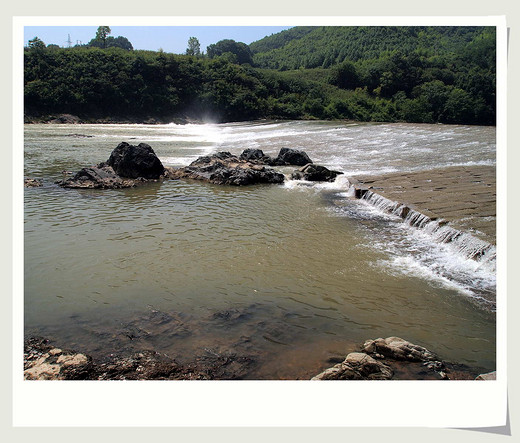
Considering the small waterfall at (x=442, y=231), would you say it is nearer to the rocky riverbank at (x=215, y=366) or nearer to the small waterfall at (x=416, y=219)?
the small waterfall at (x=416, y=219)

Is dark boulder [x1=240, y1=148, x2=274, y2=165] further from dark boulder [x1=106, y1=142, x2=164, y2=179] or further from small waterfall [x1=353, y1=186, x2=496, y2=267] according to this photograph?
small waterfall [x1=353, y1=186, x2=496, y2=267]

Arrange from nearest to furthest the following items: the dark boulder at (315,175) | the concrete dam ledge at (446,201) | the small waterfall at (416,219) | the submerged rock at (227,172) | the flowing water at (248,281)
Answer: the flowing water at (248,281) → the concrete dam ledge at (446,201) → the small waterfall at (416,219) → the submerged rock at (227,172) → the dark boulder at (315,175)

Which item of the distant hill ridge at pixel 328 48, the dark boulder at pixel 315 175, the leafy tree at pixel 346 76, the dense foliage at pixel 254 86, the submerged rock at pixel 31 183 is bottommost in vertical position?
the submerged rock at pixel 31 183

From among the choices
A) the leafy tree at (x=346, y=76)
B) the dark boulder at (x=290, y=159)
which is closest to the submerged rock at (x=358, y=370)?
the dark boulder at (x=290, y=159)

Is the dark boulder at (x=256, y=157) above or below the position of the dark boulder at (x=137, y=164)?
above

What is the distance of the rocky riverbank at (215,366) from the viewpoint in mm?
3699

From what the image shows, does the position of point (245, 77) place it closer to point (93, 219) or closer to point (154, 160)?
point (154, 160)

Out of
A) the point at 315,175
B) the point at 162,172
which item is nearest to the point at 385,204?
the point at 315,175

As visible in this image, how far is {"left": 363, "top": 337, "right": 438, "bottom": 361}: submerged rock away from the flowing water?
8.9 inches

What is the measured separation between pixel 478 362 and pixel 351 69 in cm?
8408

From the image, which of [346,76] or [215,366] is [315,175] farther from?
[346,76]

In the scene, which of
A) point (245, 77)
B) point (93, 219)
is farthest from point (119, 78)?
point (93, 219)

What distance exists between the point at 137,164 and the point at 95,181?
177 cm
